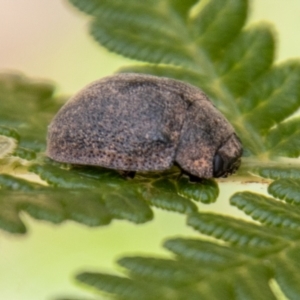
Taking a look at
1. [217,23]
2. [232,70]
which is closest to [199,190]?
[232,70]

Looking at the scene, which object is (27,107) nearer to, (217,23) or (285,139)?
(217,23)

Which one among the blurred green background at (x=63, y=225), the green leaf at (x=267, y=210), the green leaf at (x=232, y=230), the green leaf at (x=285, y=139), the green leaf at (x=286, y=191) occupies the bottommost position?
the blurred green background at (x=63, y=225)

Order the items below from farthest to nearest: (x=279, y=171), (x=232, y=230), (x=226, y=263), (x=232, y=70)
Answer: (x=232, y=70) < (x=279, y=171) < (x=232, y=230) < (x=226, y=263)

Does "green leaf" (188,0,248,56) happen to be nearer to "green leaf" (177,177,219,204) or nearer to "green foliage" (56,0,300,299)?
"green foliage" (56,0,300,299)

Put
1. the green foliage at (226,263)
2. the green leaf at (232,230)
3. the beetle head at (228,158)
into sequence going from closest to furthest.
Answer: the green foliage at (226,263), the green leaf at (232,230), the beetle head at (228,158)

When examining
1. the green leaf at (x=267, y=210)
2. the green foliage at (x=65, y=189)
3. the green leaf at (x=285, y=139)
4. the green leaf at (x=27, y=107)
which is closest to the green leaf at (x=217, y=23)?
the green leaf at (x=285, y=139)

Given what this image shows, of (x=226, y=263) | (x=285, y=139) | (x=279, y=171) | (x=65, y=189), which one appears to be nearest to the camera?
(x=226, y=263)

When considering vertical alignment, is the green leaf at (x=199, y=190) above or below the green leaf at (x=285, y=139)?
below

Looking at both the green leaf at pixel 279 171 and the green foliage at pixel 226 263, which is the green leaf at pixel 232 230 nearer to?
the green foliage at pixel 226 263

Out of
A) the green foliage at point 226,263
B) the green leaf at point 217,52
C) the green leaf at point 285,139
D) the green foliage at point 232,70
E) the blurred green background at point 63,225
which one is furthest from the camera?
the blurred green background at point 63,225
